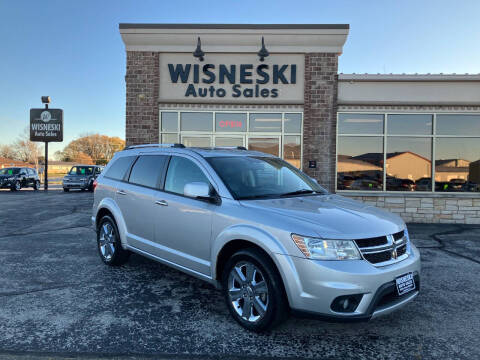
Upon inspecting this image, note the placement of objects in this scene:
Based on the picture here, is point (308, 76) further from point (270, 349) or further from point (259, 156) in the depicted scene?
point (270, 349)

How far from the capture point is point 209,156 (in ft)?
13.7

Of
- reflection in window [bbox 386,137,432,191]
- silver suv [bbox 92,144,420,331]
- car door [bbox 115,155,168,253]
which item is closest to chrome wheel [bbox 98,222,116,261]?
silver suv [bbox 92,144,420,331]

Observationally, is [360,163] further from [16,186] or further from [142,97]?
[16,186]

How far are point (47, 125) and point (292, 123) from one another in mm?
21222

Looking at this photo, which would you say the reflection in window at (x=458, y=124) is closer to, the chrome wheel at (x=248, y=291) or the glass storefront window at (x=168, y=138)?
the glass storefront window at (x=168, y=138)

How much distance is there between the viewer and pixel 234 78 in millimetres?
11008

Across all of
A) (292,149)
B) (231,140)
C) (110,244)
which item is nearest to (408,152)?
(292,149)

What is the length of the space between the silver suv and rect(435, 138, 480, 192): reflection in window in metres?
8.02

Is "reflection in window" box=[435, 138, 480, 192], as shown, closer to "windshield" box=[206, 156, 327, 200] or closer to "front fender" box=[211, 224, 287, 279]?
"windshield" box=[206, 156, 327, 200]

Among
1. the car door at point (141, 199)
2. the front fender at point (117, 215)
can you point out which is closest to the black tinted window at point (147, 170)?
the car door at point (141, 199)

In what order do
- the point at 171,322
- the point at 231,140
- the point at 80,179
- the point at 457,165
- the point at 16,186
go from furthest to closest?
the point at 16,186, the point at 80,179, the point at 231,140, the point at 457,165, the point at 171,322

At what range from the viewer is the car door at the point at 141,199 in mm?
4488

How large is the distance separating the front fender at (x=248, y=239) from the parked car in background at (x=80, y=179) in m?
21.7

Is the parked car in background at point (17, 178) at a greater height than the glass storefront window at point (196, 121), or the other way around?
the glass storefront window at point (196, 121)
